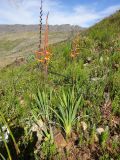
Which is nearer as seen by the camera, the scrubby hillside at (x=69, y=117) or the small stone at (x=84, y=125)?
the scrubby hillside at (x=69, y=117)

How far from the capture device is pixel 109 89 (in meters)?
7.32

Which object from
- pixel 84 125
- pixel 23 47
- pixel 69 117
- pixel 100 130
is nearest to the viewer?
pixel 69 117

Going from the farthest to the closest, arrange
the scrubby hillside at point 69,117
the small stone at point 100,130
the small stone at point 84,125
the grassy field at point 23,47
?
the grassy field at point 23,47 < the small stone at point 84,125 < the small stone at point 100,130 < the scrubby hillside at point 69,117

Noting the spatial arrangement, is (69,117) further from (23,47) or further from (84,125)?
(23,47)

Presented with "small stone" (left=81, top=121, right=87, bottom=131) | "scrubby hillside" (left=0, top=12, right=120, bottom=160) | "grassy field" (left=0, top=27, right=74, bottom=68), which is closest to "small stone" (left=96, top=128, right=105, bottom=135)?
"scrubby hillside" (left=0, top=12, right=120, bottom=160)

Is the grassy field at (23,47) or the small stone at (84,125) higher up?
the small stone at (84,125)

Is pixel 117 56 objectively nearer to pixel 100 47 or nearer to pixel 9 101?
pixel 100 47

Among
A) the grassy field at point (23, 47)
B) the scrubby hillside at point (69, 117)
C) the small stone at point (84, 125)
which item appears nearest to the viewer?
the scrubby hillside at point (69, 117)

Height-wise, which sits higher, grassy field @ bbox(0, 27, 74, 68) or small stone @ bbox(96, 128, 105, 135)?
small stone @ bbox(96, 128, 105, 135)

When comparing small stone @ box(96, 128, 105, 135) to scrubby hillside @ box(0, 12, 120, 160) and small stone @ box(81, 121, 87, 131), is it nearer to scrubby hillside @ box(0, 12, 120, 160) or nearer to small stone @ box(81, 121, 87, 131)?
scrubby hillside @ box(0, 12, 120, 160)

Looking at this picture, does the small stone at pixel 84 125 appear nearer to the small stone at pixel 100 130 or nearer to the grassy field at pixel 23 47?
the small stone at pixel 100 130

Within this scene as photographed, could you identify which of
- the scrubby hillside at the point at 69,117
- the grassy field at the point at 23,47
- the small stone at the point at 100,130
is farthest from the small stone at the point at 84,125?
the grassy field at the point at 23,47

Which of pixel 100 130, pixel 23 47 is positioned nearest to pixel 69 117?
pixel 100 130

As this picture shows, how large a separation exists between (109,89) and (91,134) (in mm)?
1915
